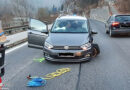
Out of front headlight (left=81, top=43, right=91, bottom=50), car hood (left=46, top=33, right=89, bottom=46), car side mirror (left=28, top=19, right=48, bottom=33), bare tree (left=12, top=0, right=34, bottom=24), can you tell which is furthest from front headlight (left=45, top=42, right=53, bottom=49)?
bare tree (left=12, top=0, right=34, bottom=24)

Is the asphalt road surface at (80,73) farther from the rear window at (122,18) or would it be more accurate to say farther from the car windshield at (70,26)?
the rear window at (122,18)

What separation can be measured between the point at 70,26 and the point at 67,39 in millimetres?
1221

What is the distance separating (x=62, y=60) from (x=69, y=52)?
377 millimetres

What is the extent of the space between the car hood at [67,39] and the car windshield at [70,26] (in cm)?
40

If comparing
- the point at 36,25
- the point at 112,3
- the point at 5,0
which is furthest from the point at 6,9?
the point at 36,25

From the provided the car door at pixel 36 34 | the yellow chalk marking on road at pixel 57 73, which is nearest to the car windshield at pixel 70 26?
the car door at pixel 36 34

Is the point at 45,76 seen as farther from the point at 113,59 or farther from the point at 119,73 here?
the point at 113,59

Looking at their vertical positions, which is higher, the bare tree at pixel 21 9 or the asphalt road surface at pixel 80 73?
the bare tree at pixel 21 9

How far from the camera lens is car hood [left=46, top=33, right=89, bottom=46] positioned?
6826 mm

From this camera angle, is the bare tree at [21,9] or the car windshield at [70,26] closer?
the car windshield at [70,26]

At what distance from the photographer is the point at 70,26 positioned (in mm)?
8164

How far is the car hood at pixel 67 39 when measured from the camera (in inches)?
269

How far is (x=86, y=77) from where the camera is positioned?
5.39 m

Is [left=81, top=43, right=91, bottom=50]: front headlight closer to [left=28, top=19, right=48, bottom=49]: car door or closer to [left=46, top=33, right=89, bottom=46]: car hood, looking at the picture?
[left=46, top=33, right=89, bottom=46]: car hood
